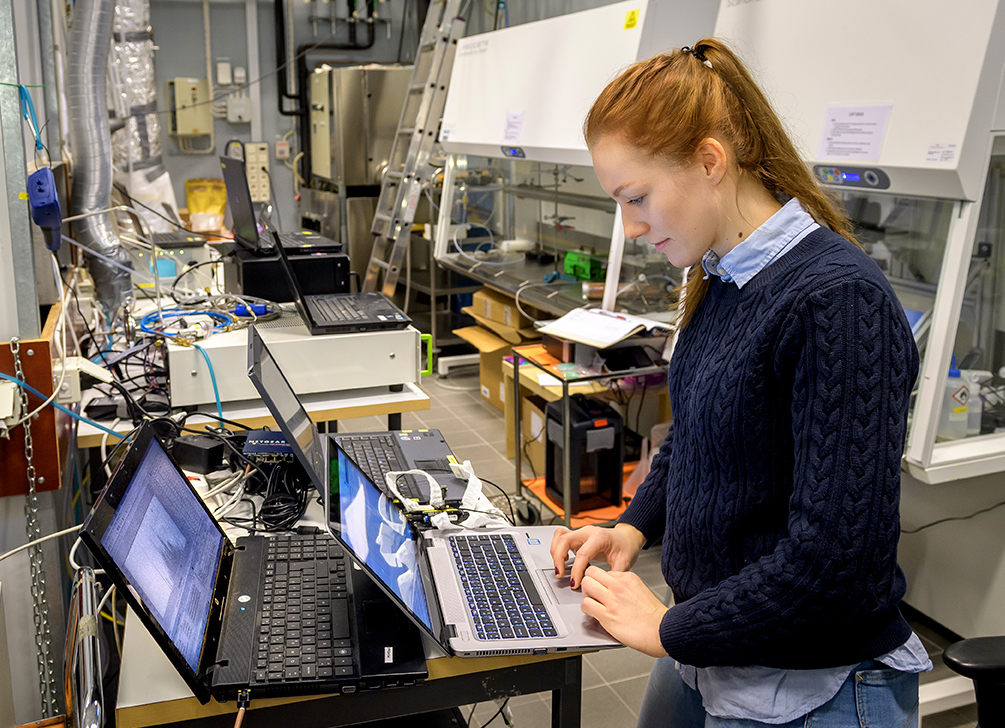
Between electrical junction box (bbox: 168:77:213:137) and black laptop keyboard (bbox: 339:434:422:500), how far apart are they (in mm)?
4860

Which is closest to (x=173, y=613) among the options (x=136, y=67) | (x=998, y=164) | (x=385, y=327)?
(x=385, y=327)

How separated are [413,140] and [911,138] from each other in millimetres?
3022

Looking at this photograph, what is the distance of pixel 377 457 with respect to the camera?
1649 mm

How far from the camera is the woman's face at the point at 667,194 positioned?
87 centimetres

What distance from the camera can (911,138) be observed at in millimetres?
1838

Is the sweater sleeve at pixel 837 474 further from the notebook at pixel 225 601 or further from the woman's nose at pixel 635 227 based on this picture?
the notebook at pixel 225 601

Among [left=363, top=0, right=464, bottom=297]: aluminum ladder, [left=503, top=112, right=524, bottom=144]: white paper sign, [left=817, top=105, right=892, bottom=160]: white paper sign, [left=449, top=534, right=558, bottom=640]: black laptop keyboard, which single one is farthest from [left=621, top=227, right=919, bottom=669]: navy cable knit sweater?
[left=363, top=0, right=464, bottom=297]: aluminum ladder

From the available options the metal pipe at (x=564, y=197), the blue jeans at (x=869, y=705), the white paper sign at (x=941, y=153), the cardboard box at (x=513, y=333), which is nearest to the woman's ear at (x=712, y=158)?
the blue jeans at (x=869, y=705)

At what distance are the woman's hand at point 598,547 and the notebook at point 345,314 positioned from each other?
3.61ft

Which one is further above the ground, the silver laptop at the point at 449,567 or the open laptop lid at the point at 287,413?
the open laptop lid at the point at 287,413

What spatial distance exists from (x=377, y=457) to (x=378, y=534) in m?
0.54

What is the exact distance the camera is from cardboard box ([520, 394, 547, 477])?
317cm

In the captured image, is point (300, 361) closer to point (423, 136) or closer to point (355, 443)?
A: point (355, 443)

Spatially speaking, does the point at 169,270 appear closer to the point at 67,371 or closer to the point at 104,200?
the point at 104,200
